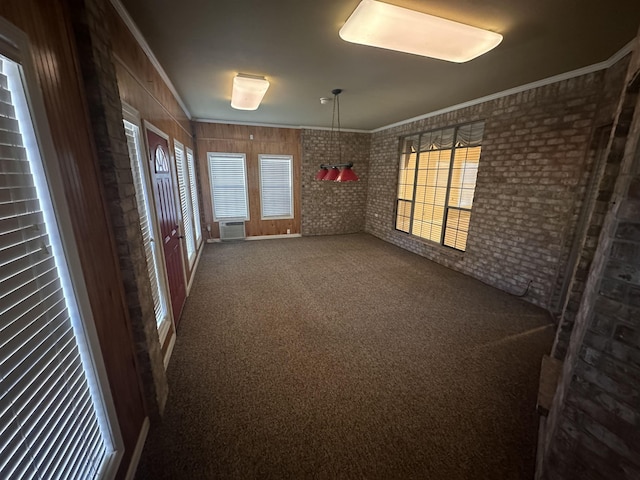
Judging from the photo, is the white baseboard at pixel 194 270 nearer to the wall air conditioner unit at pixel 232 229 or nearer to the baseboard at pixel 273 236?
the wall air conditioner unit at pixel 232 229

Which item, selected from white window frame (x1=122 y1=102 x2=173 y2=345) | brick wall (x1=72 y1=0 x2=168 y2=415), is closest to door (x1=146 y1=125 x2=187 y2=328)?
white window frame (x1=122 y1=102 x2=173 y2=345)

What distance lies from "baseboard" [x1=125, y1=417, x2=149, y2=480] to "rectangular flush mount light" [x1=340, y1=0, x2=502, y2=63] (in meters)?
3.08

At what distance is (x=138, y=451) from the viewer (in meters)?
1.52

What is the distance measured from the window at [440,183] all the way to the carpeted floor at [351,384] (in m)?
1.37

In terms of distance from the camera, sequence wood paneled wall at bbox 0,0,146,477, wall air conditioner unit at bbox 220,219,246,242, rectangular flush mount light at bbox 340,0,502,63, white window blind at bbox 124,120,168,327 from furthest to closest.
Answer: wall air conditioner unit at bbox 220,219,246,242 → white window blind at bbox 124,120,168,327 → rectangular flush mount light at bbox 340,0,502,63 → wood paneled wall at bbox 0,0,146,477

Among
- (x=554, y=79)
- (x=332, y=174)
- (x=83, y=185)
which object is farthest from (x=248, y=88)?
(x=554, y=79)

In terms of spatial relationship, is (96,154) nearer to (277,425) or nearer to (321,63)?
(277,425)

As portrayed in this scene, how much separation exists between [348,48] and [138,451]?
3.45 m

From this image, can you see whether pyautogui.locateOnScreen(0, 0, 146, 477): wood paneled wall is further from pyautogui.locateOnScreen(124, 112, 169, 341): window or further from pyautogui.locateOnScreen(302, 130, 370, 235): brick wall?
pyautogui.locateOnScreen(302, 130, 370, 235): brick wall

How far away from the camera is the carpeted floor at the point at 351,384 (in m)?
1.54

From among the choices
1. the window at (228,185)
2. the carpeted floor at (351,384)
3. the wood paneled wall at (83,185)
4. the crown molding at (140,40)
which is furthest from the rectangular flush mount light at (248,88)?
the carpeted floor at (351,384)

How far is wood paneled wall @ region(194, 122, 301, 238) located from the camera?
571cm

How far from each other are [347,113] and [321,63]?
2.35 meters

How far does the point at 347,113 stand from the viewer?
4.88 meters
